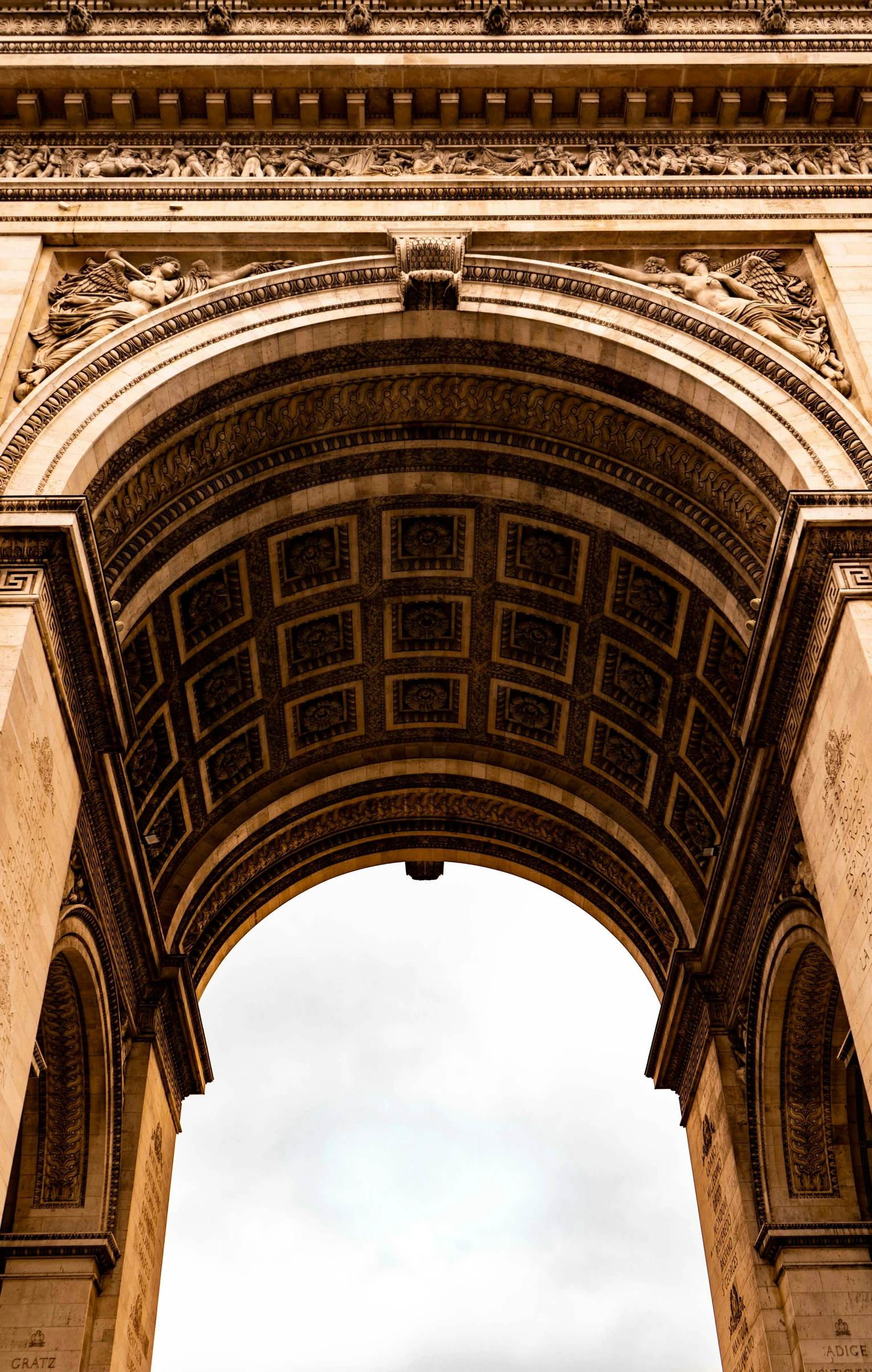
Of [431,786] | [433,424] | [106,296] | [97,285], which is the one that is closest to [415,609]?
[433,424]

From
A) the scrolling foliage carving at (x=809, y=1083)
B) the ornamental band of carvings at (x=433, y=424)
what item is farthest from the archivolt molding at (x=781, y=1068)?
the ornamental band of carvings at (x=433, y=424)

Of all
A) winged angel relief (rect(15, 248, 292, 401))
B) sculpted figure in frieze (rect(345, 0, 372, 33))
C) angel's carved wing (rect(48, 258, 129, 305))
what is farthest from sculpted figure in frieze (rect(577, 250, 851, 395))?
angel's carved wing (rect(48, 258, 129, 305))

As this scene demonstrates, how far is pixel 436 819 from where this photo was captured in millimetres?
23750

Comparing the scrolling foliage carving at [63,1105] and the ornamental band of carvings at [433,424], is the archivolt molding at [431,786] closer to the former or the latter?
the scrolling foliage carving at [63,1105]

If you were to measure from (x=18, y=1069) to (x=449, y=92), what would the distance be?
13656 millimetres

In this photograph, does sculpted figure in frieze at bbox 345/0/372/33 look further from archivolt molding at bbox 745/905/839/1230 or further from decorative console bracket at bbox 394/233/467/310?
archivolt molding at bbox 745/905/839/1230

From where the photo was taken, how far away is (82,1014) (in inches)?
671

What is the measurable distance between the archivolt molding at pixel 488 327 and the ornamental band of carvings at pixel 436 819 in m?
9.32

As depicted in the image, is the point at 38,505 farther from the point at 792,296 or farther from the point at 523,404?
the point at 792,296

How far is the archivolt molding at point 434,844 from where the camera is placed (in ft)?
71.6

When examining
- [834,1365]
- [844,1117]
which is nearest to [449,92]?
[844,1117]

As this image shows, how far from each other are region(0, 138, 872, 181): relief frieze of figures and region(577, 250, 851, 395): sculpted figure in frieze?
166cm

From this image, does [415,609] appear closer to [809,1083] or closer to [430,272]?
[430,272]

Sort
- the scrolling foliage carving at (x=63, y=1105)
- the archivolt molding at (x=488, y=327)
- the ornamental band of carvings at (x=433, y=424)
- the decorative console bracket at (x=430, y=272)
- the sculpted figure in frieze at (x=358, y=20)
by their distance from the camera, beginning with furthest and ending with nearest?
the sculpted figure in frieze at (x=358, y=20)
the scrolling foliage carving at (x=63, y=1105)
the decorative console bracket at (x=430, y=272)
the ornamental band of carvings at (x=433, y=424)
the archivolt molding at (x=488, y=327)
